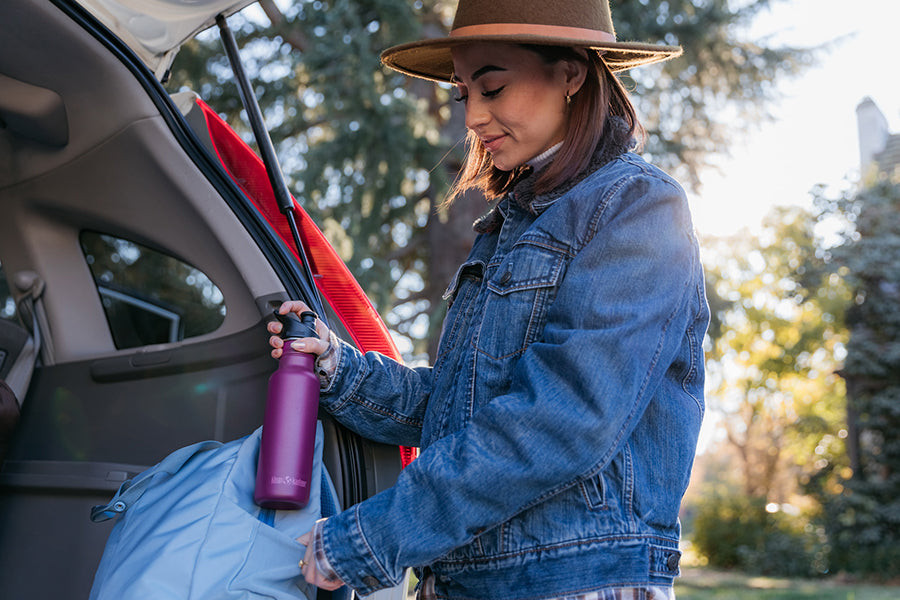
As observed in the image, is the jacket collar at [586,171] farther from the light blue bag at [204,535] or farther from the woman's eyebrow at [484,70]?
the light blue bag at [204,535]

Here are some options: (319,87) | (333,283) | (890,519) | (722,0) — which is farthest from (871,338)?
(333,283)

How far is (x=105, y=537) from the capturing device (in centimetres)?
208

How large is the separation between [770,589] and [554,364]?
8024 mm

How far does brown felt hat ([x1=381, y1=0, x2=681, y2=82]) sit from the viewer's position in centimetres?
144

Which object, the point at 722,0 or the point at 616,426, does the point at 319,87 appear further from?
the point at 616,426

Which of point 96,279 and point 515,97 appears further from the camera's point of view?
point 96,279

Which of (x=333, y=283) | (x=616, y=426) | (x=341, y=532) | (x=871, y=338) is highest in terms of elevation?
(x=871, y=338)

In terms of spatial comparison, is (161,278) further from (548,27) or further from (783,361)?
(783,361)

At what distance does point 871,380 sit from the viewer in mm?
10672

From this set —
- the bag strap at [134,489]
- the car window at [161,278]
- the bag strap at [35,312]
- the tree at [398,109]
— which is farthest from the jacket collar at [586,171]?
the tree at [398,109]

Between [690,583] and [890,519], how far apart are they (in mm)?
2722

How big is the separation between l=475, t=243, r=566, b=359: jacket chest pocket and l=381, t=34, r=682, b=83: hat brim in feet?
1.20

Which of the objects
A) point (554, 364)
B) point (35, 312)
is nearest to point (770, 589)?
point (35, 312)

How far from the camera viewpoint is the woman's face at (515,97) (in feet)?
4.95
